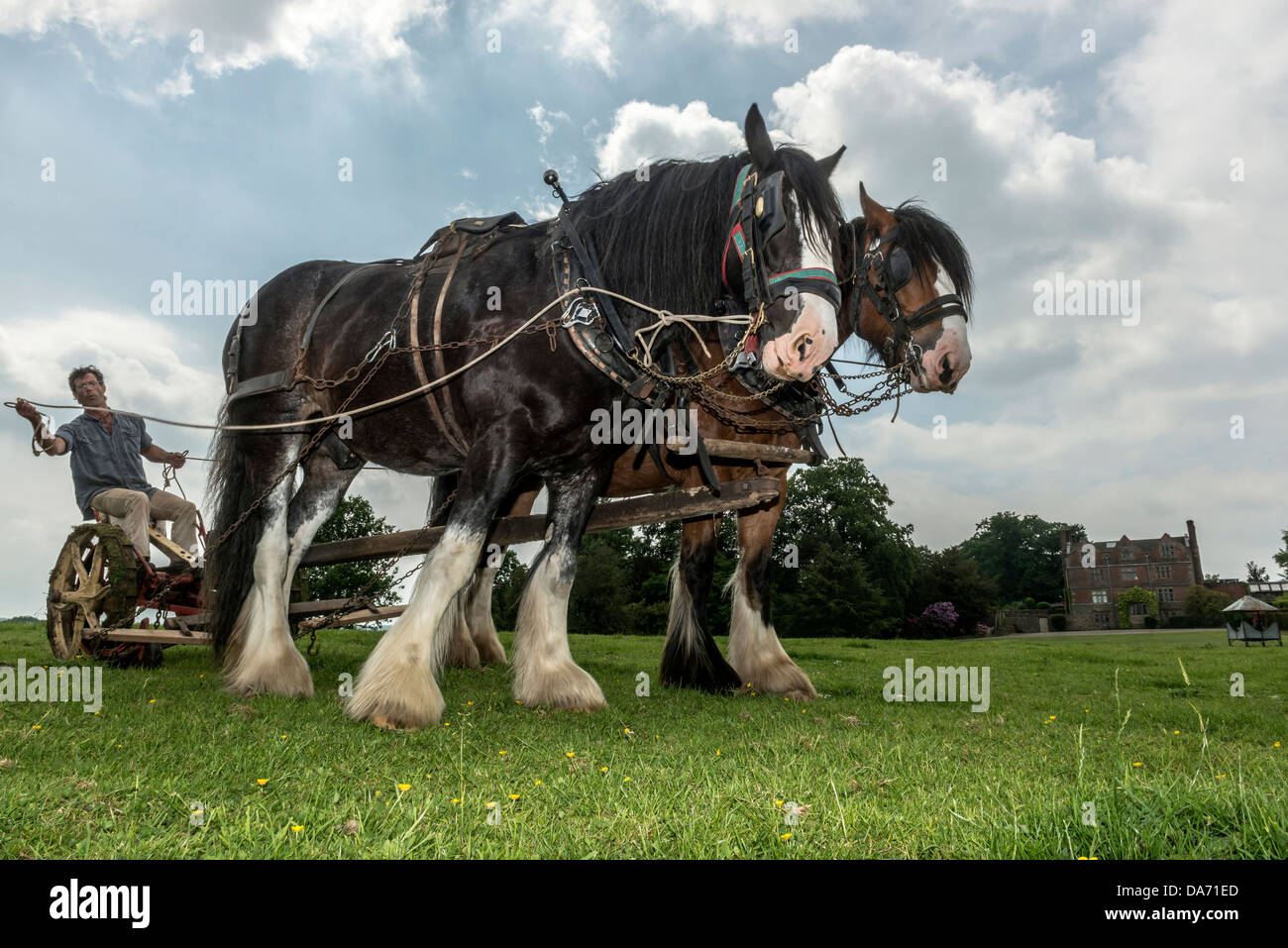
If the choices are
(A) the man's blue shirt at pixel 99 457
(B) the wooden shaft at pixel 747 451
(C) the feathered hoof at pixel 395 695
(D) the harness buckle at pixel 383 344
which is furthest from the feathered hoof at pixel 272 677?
(B) the wooden shaft at pixel 747 451

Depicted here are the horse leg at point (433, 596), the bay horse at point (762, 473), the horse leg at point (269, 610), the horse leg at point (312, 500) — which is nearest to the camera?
the horse leg at point (433, 596)

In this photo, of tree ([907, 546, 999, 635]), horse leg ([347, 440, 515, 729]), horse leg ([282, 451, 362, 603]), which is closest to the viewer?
horse leg ([347, 440, 515, 729])

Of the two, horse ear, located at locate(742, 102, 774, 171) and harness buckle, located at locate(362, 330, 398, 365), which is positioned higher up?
horse ear, located at locate(742, 102, 774, 171)

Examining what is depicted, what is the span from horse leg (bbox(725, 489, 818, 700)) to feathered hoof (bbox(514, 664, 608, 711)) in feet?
5.80

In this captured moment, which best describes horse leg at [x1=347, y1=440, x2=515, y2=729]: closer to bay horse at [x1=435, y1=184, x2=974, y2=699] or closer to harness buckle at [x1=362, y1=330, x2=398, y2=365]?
harness buckle at [x1=362, y1=330, x2=398, y2=365]

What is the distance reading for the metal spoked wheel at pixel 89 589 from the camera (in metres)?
6.35

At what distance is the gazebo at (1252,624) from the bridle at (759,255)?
23.8 meters

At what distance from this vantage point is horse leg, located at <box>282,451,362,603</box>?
5.71m

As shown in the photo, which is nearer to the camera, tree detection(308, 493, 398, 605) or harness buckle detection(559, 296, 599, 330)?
harness buckle detection(559, 296, 599, 330)

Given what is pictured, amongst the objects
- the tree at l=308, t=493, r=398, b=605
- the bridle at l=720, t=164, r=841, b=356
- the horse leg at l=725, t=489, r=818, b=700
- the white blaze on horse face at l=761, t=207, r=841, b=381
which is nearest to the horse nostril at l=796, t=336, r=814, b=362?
the white blaze on horse face at l=761, t=207, r=841, b=381

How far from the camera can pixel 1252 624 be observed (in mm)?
22812

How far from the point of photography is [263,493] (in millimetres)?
5441

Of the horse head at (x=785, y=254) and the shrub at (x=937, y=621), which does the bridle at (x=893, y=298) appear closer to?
the horse head at (x=785, y=254)
